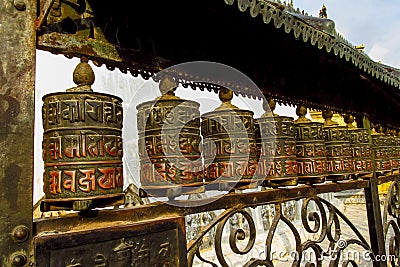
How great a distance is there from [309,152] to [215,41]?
690 millimetres

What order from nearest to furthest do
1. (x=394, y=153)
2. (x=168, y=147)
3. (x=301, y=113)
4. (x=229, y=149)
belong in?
(x=168, y=147) → (x=229, y=149) → (x=301, y=113) → (x=394, y=153)

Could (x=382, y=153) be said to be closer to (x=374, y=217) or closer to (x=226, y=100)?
(x=374, y=217)

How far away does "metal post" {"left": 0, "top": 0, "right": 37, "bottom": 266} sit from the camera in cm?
86

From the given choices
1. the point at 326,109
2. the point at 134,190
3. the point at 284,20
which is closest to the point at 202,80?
the point at 284,20

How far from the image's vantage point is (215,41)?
4.89ft

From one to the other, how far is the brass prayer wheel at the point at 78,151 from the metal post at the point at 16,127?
54 mm

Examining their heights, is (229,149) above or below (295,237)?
above

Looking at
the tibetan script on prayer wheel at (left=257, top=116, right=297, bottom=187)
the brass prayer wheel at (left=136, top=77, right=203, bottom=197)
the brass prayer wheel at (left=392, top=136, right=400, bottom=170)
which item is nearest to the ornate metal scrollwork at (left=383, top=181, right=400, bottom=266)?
the brass prayer wheel at (left=392, top=136, right=400, bottom=170)

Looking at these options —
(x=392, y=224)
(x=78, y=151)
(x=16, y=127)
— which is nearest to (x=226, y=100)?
(x=78, y=151)

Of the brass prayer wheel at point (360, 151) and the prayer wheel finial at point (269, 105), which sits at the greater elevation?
the prayer wheel finial at point (269, 105)

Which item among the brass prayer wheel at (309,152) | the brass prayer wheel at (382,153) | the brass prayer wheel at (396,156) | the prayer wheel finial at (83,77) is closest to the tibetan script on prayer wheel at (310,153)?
the brass prayer wheel at (309,152)

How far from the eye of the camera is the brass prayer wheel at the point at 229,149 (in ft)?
4.56

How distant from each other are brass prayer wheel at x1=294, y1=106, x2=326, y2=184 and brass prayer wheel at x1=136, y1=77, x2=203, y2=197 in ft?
2.22

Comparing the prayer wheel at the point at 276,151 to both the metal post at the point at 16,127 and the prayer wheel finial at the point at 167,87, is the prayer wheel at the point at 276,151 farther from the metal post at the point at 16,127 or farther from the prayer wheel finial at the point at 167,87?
the metal post at the point at 16,127
